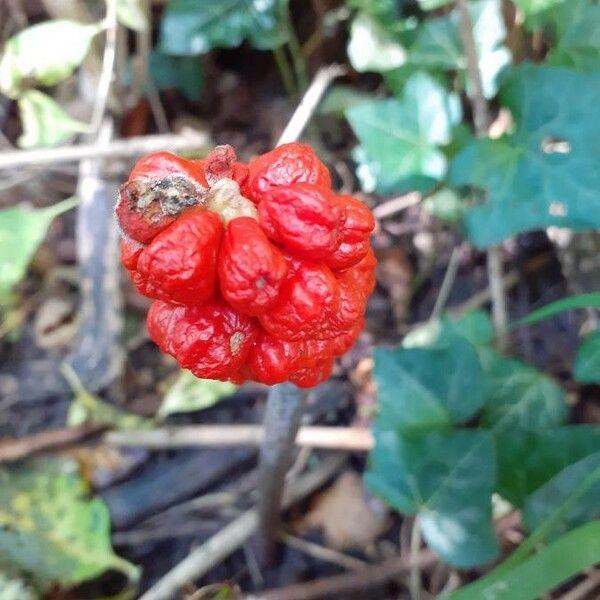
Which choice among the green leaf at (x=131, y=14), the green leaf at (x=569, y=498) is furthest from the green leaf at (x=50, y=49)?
the green leaf at (x=569, y=498)

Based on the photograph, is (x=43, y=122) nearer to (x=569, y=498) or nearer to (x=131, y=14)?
(x=131, y=14)

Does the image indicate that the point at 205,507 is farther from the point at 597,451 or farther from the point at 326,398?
the point at 597,451

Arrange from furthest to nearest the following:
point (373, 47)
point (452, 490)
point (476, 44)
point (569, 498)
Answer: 1. point (373, 47)
2. point (476, 44)
3. point (452, 490)
4. point (569, 498)

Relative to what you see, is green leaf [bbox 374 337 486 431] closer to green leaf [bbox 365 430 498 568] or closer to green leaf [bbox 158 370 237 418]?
green leaf [bbox 365 430 498 568]

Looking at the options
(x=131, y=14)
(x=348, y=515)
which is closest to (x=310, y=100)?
(x=131, y=14)

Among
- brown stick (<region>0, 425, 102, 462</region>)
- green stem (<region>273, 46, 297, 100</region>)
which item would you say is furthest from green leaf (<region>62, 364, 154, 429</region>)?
green stem (<region>273, 46, 297, 100</region>)

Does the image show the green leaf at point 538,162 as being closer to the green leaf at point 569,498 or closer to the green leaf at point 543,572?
the green leaf at point 569,498
